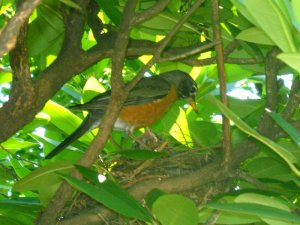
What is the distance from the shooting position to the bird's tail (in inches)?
89.0

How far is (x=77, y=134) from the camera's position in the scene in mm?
2424

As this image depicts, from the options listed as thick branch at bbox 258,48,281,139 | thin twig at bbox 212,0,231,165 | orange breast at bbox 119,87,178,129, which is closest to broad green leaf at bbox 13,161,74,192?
thin twig at bbox 212,0,231,165

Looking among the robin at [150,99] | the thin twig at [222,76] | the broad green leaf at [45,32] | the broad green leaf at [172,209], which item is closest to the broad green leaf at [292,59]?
the broad green leaf at [172,209]

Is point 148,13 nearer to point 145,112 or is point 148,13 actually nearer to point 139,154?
point 139,154

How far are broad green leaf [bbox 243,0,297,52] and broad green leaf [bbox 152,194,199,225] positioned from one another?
32 cm

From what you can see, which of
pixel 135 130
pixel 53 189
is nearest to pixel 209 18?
pixel 53 189

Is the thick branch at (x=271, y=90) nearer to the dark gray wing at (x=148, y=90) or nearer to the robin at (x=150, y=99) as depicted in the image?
the robin at (x=150, y=99)

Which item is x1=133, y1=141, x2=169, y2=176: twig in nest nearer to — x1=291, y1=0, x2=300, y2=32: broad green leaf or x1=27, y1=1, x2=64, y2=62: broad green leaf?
x1=27, y1=1, x2=64, y2=62: broad green leaf

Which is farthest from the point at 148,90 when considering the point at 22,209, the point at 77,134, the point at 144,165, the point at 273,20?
the point at 273,20

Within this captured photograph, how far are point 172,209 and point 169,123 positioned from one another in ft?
4.01

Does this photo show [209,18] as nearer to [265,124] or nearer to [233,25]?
[233,25]

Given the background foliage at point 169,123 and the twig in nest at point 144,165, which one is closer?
the background foliage at point 169,123

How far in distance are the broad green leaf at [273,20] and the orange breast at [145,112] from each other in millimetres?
2297

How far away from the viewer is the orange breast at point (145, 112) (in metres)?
3.39
